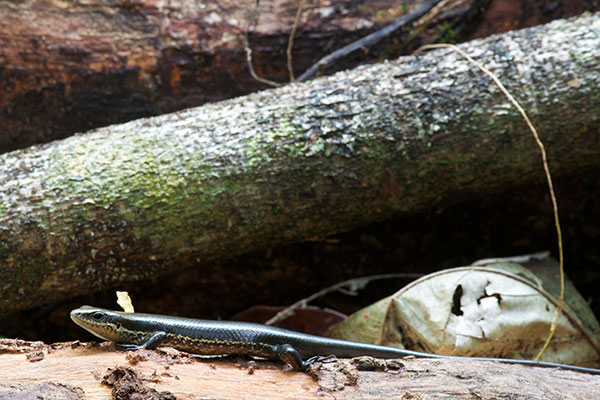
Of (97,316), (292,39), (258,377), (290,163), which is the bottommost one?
(258,377)

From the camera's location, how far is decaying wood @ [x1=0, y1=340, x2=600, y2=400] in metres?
1.58

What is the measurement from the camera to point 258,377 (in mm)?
1815

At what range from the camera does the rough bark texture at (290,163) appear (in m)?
2.36

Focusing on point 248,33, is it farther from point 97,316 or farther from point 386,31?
point 97,316

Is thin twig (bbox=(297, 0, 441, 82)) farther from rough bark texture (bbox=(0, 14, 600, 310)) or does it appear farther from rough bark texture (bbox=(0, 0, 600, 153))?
rough bark texture (bbox=(0, 14, 600, 310))

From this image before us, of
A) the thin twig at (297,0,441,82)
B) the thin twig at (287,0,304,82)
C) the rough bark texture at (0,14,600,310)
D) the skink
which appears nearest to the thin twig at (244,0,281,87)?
the thin twig at (287,0,304,82)

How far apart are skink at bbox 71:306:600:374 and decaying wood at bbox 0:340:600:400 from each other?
0.08m

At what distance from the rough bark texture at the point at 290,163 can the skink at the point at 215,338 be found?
40 centimetres

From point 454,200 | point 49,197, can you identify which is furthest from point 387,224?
point 49,197

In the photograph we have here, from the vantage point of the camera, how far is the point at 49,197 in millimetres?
2336

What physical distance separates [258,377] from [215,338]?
0.98 feet

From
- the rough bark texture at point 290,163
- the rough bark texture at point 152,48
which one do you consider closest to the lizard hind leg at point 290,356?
the rough bark texture at point 290,163

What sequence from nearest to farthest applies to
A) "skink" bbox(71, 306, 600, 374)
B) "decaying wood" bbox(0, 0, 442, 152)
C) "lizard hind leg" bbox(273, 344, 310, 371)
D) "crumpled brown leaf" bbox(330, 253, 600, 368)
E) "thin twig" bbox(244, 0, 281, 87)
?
"lizard hind leg" bbox(273, 344, 310, 371) → "skink" bbox(71, 306, 600, 374) → "crumpled brown leaf" bbox(330, 253, 600, 368) → "decaying wood" bbox(0, 0, 442, 152) → "thin twig" bbox(244, 0, 281, 87)

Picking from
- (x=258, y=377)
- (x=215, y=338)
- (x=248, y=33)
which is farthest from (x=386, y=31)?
(x=258, y=377)
